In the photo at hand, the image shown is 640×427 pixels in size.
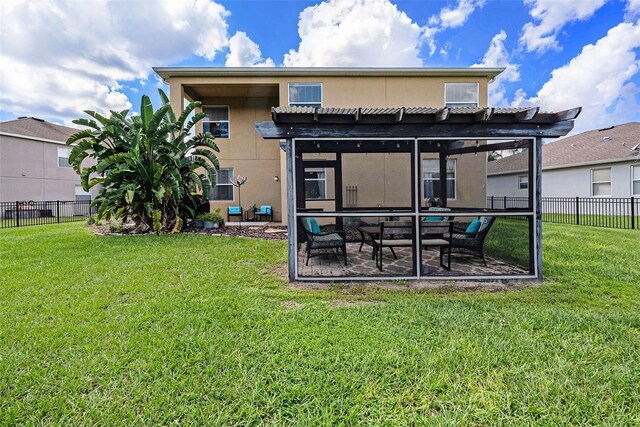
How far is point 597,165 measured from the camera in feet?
51.8

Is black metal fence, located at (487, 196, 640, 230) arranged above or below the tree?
below

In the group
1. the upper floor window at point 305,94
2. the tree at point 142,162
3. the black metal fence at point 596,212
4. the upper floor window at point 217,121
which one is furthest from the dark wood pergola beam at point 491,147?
the upper floor window at point 217,121

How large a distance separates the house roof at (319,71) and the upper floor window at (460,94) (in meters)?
0.46

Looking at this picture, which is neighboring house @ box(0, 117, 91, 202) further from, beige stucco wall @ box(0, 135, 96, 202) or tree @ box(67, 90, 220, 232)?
tree @ box(67, 90, 220, 232)

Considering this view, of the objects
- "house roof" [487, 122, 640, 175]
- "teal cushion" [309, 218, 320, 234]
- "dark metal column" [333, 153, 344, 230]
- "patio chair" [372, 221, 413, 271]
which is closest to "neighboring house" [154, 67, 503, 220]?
"dark metal column" [333, 153, 344, 230]

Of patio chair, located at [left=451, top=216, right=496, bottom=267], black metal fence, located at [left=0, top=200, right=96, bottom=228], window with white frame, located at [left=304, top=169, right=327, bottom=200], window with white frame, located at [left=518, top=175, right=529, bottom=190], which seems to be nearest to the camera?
window with white frame, located at [left=518, top=175, right=529, bottom=190]

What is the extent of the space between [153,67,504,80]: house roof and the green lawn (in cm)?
951

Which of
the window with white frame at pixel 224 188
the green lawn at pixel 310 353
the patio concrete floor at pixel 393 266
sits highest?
the window with white frame at pixel 224 188

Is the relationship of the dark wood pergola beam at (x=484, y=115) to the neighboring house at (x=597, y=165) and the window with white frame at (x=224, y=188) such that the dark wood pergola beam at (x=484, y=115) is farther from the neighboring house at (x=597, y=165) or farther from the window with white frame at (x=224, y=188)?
the neighboring house at (x=597, y=165)

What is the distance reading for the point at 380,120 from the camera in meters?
4.91

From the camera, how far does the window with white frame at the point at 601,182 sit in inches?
609

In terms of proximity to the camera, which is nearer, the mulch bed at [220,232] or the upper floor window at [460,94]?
the mulch bed at [220,232]

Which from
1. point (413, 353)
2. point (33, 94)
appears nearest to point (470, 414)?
point (413, 353)

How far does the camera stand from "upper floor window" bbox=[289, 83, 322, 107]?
12406 mm
